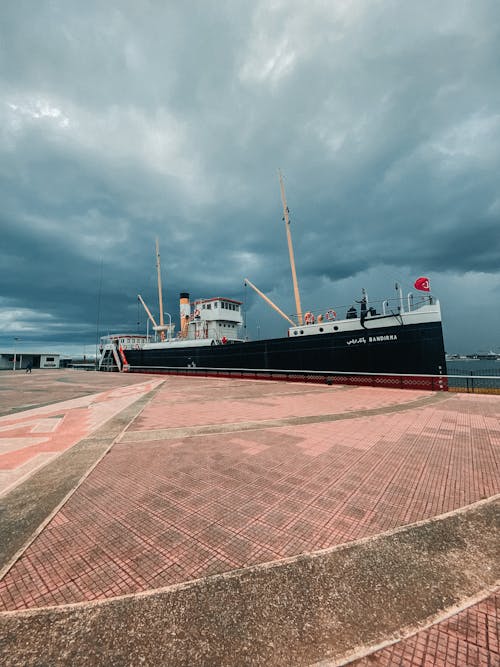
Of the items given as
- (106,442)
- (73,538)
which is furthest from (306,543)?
(106,442)

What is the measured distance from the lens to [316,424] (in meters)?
9.40

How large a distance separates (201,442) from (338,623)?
5.68m

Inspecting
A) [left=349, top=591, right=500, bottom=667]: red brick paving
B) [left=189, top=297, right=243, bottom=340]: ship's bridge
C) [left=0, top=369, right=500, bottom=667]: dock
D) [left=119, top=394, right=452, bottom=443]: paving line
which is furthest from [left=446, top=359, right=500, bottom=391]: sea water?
[left=189, top=297, right=243, bottom=340]: ship's bridge

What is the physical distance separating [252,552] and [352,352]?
18.3m

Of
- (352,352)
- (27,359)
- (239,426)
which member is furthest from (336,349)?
(27,359)

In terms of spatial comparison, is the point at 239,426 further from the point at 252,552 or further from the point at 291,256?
the point at 291,256

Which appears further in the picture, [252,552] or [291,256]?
[291,256]

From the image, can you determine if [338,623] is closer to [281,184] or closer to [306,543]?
[306,543]

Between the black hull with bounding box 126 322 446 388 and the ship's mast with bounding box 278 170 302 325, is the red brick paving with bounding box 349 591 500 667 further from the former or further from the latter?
the ship's mast with bounding box 278 170 302 325

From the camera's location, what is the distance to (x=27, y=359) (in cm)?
7331

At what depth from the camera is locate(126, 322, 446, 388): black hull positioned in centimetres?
1739

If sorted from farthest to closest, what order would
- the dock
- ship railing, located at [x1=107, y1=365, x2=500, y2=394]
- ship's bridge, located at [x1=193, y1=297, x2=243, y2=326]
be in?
1. ship's bridge, located at [x1=193, y1=297, x2=243, y2=326]
2. ship railing, located at [x1=107, y1=365, x2=500, y2=394]
3. the dock

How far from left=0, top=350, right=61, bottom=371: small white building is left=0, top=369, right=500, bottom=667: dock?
262 feet

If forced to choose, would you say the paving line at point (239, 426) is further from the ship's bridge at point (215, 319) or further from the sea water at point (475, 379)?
the ship's bridge at point (215, 319)
